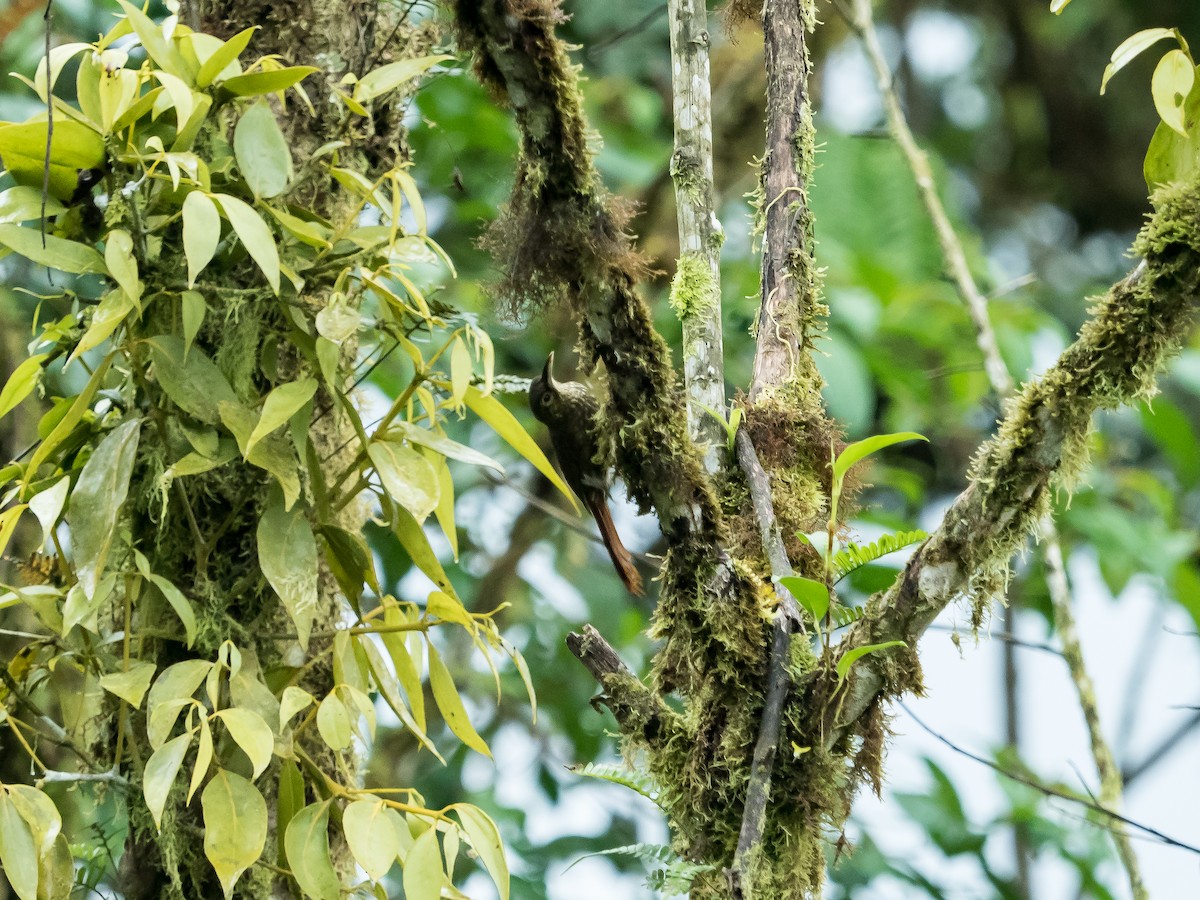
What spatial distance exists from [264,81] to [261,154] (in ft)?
0.26

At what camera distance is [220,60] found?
1.23 m

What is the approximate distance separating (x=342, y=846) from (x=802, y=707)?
22.2 inches

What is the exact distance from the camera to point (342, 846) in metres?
1.43

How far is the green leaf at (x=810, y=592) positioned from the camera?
1179mm

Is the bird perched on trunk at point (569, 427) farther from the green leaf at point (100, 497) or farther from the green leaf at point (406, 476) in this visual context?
the green leaf at point (100, 497)

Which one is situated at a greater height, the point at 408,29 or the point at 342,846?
the point at 408,29

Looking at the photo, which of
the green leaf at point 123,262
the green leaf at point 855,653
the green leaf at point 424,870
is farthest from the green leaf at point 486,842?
the green leaf at point 123,262

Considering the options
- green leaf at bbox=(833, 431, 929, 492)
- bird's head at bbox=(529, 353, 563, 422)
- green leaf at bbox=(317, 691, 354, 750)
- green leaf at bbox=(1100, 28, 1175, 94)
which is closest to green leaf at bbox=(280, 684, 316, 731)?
green leaf at bbox=(317, 691, 354, 750)

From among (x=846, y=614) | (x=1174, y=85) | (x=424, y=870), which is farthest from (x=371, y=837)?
(x=1174, y=85)

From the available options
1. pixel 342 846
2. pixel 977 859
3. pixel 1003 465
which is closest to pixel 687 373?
pixel 1003 465

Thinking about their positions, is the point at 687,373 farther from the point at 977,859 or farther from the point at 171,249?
the point at 977,859

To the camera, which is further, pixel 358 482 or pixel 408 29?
pixel 408 29

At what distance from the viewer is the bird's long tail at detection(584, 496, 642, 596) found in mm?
1977

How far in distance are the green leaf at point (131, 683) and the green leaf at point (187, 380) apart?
251 mm
